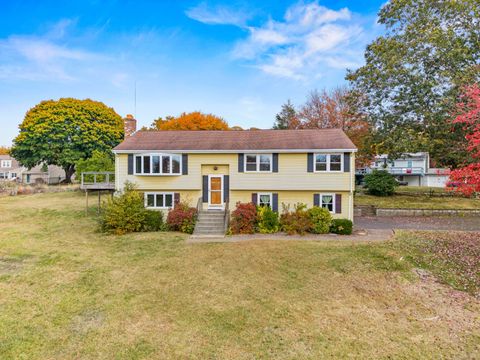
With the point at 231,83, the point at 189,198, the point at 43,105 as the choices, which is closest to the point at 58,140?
the point at 43,105

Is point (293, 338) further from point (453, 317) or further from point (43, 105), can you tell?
point (43, 105)

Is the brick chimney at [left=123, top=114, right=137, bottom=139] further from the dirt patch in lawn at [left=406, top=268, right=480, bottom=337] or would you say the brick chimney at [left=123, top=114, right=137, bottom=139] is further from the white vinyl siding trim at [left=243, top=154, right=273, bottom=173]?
the dirt patch in lawn at [left=406, top=268, right=480, bottom=337]

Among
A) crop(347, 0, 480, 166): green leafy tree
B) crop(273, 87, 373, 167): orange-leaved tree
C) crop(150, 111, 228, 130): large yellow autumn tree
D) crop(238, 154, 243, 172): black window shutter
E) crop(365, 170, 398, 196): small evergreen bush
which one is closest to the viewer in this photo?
crop(238, 154, 243, 172): black window shutter

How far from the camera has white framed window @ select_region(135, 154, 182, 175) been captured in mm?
16859

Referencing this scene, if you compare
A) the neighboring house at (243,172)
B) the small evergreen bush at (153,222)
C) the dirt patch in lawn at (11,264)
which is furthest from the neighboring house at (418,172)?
the dirt patch in lawn at (11,264)

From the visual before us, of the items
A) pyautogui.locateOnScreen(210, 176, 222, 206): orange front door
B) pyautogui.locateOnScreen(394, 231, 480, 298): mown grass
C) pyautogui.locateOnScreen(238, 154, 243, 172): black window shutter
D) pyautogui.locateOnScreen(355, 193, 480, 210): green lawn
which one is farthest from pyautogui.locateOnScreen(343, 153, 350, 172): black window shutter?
pyautogui.locateOnScreen(355, 193, 480, 210): green lawn

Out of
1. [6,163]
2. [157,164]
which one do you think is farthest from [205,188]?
[6,163]

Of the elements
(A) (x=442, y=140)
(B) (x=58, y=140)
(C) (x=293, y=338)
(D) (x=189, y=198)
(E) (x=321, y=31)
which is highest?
(E) (x=321, y=31)

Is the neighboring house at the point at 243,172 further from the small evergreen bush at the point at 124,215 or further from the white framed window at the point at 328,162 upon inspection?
the small evergreen bush at the point at 124,215

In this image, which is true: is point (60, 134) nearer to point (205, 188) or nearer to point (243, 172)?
point (205, 188)

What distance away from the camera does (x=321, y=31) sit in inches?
787

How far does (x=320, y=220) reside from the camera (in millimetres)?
15594

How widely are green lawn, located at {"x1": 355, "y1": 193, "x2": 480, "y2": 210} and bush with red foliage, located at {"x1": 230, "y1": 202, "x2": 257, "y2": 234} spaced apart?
1309cm

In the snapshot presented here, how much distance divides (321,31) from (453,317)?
20.0 meters
